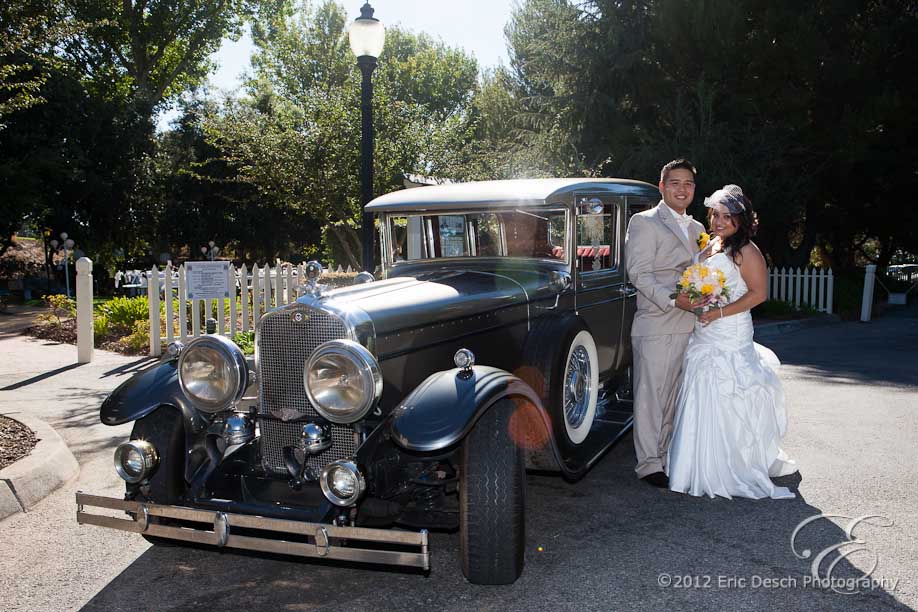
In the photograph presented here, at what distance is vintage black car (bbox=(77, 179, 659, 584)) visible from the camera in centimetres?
306

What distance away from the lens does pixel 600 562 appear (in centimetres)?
350

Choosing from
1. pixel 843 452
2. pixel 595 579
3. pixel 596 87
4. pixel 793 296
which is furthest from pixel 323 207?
pixel 595 579

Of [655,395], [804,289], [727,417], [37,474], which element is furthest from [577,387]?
[804,289]

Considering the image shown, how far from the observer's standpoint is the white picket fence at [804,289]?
1534 centimetres

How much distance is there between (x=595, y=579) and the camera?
3301 millimetres

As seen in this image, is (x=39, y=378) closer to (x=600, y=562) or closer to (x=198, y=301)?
(x=198, y=301)

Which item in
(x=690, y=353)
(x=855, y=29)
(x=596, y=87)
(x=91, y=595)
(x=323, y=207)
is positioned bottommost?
(x=91, y=595)

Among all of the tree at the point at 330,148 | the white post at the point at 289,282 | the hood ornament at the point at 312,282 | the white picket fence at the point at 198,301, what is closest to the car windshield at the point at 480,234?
the hood ornament at the point at 312,282

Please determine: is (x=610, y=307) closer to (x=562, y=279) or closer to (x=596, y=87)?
(x=562, y=279)

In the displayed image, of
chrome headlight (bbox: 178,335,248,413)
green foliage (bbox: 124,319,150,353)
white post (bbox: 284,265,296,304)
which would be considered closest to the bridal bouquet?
chrome headlight (bbox: 178,335,248,413)

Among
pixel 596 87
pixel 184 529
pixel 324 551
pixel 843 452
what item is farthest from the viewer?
pixel 596 87

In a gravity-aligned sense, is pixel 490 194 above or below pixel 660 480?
above

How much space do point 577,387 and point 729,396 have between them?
926 millimetres

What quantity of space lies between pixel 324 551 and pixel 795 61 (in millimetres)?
16211
